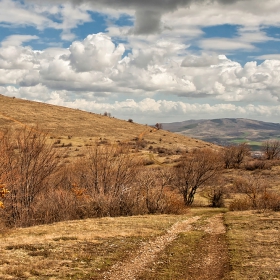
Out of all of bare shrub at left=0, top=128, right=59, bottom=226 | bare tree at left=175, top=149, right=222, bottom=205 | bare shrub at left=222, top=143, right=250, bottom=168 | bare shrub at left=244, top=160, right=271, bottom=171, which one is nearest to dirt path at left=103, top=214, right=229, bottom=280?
bare shrub at left=0, top=128, right=59, bottom=226

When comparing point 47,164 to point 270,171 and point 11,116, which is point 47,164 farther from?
point 11,116

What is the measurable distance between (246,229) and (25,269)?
14.9m

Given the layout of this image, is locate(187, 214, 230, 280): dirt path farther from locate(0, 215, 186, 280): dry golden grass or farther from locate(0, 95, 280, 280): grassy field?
locate(0, 215, 186, 280): dry golden grass

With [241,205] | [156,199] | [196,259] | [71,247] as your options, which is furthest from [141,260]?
[241,205]

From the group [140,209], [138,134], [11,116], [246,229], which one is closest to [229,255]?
[246,229]

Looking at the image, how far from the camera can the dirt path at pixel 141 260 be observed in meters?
13.0

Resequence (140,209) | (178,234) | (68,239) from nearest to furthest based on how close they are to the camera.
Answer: (68,239) → (178,234) → (140,209)

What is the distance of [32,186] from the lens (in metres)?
30.9

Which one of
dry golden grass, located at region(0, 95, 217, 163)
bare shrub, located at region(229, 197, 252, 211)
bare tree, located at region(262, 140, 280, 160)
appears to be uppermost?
dry golden grass, located at region(0, 95, 217, 163)

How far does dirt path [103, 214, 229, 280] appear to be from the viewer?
13.2 meters

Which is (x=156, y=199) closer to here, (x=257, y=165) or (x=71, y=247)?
(x=71, y=247)

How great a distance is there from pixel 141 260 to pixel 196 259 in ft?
8.81

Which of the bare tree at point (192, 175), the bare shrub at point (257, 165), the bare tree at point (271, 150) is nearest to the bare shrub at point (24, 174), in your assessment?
the bare tree at point (192, 175)

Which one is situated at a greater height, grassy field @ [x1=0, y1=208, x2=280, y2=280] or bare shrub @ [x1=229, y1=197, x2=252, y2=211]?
grassy field @ [x1=0, y1=208, x2=280, y2=280]
